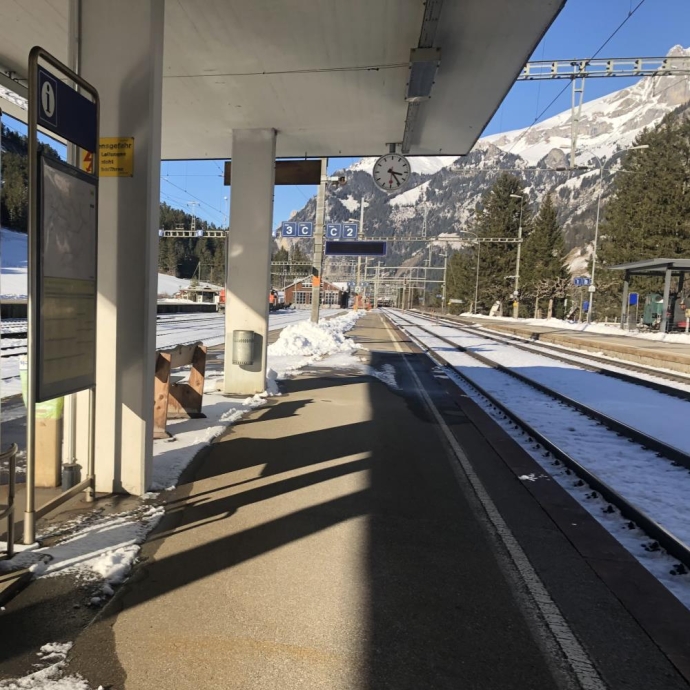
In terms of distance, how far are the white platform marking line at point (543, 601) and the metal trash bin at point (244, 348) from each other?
16.3 ft

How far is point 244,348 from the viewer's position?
378 inches

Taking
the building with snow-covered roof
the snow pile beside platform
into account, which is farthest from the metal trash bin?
the building with snow-covered roof

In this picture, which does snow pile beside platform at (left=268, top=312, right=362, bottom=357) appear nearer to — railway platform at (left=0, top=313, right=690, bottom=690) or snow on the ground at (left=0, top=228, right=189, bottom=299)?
railway platform at (left=0, top=313, right=690, bottom=690)

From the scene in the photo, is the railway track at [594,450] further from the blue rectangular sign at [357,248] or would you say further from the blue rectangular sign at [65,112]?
the blue rectangular sign at [357,248]

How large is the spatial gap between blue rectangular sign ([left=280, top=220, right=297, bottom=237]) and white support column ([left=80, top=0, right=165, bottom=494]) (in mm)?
19047

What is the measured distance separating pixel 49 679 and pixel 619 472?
574 centimetres

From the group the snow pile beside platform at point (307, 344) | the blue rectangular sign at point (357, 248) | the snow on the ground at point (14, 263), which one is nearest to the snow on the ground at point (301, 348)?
the snow pile beside platform at point (307, 344)

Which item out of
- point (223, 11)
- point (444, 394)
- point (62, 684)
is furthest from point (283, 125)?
point (62, 684)

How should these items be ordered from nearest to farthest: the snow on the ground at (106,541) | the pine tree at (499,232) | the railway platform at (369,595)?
the snow on the ground at (106,541)
the railway platform at (369,595)
the pine tree at (499,232)

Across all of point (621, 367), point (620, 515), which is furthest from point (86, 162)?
point (621, 367)

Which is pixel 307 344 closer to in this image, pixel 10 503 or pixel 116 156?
pixel 116 156

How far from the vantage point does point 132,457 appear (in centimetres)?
461

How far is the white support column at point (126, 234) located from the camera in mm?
4363

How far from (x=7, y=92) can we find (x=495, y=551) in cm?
864
